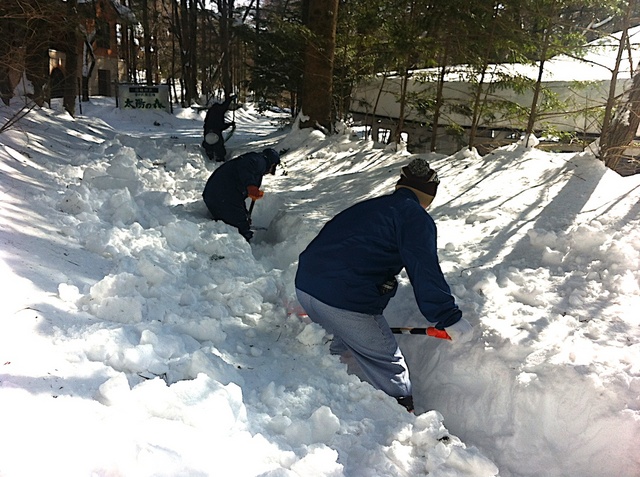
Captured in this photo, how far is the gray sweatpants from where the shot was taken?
299cm

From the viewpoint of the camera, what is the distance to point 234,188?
19.3 ft

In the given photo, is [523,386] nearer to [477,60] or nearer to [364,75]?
[477,60]

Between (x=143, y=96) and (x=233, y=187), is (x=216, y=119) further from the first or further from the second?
(x=143, y=96)

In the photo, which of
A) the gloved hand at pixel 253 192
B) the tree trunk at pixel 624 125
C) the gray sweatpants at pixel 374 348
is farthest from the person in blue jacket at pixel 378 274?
the tree trunk at pixel 624 125

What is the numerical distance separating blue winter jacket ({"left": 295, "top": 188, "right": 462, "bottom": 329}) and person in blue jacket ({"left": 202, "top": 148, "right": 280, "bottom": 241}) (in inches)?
113

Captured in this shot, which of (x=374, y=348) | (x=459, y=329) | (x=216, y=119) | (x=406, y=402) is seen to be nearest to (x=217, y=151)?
(x=216, y=119)

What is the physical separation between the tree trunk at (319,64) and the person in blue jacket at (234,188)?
16.8 ft

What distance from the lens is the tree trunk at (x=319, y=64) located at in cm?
1017

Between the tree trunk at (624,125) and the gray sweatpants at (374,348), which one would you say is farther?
the tree trunk at (624,125)

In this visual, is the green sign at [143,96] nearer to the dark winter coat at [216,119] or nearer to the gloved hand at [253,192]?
the dark winter coat at [216,119]

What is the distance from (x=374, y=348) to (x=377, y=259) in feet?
1.87

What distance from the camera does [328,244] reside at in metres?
3.05

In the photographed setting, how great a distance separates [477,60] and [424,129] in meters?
4.95

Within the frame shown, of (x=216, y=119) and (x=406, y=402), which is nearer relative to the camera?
(x=406, y=402)
